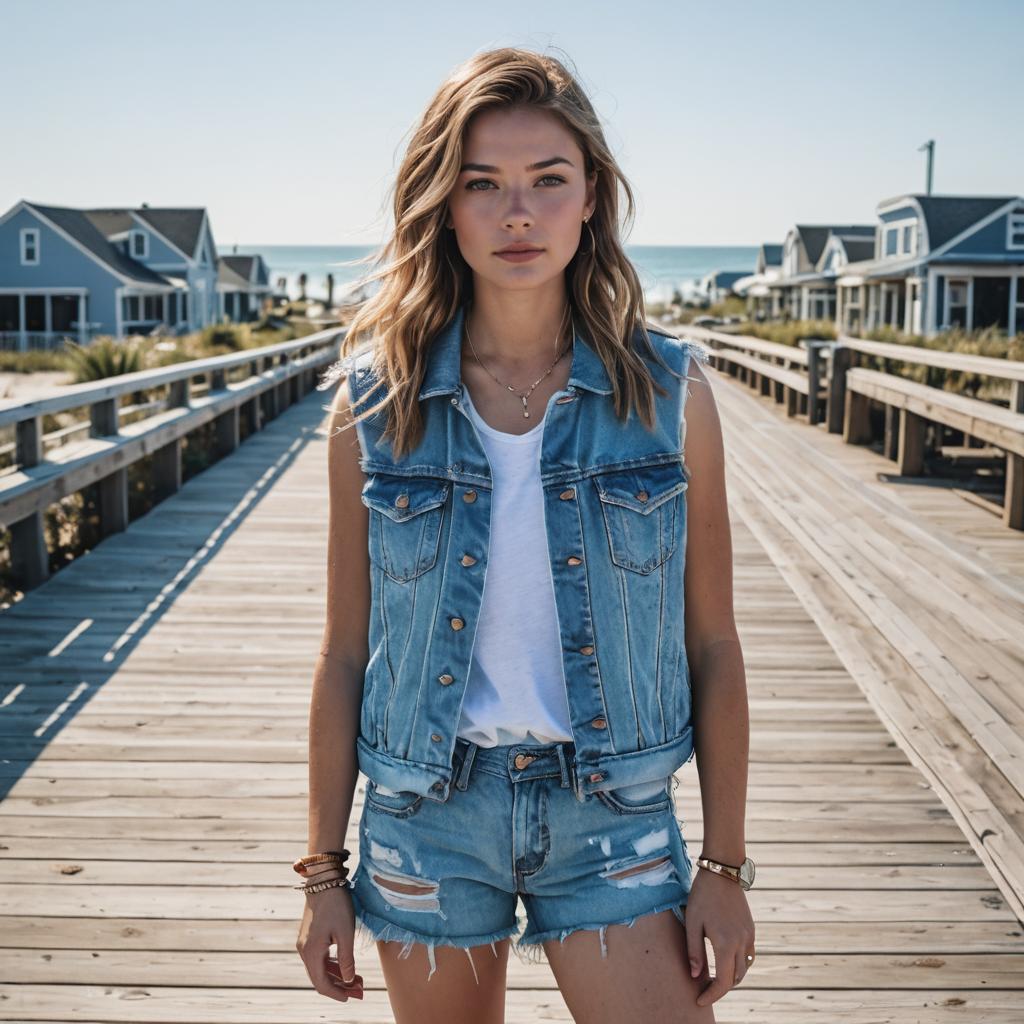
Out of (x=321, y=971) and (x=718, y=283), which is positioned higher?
(x=718, y=283)

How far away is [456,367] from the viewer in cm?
184

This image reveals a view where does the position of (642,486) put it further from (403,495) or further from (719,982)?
(719,982)

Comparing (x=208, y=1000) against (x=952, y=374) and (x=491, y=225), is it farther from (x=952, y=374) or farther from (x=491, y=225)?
(x=952, y=374)

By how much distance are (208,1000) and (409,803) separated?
1366 mm

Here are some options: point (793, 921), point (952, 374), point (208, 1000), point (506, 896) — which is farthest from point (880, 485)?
point (506, 896)

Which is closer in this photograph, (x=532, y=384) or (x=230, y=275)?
(x=532, y=384)

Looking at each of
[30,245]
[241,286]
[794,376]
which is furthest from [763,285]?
[794,376]

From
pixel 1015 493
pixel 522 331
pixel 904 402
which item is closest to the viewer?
pixel 522 331

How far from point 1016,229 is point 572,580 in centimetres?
3878

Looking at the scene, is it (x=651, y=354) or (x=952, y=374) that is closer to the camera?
(x=651, y=354)

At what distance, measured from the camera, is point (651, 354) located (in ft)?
5.97

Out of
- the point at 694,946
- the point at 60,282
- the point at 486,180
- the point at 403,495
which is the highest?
the point at 60,282

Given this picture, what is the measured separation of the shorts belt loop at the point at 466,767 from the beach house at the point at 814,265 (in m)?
47.0

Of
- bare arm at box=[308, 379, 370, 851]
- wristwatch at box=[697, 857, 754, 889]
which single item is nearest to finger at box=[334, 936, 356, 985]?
bare arm at box=[308, 379, 370, 851]
